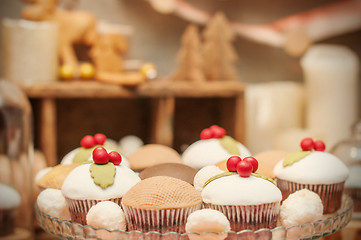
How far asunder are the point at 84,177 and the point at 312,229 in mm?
363

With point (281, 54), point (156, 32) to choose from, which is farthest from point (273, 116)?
point (156, 32)

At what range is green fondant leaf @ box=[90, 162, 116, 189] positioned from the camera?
732mm

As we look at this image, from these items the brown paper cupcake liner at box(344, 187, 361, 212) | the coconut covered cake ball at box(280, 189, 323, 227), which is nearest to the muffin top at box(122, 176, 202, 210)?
the coconut covered cake ball at box(280, 189, 323, 227)

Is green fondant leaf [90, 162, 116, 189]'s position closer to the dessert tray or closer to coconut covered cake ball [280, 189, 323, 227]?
the dessert tray

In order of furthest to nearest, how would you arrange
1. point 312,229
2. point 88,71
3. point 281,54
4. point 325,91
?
point 281,54
point 325,91
point 88,71
point 312,229

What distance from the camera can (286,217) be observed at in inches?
28.3

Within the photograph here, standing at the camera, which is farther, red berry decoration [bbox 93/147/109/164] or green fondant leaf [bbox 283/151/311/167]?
green fondant leaf [bbox 283/151/311/167]

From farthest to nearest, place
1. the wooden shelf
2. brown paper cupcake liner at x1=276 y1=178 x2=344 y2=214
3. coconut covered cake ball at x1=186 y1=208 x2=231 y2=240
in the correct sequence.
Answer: the wooden shelf, brown paper cupcake liner at x1=276 y1=178 x2=344 y2=214, coconut covered cake ball at x1=186 y1=208 x2=231 y2=240

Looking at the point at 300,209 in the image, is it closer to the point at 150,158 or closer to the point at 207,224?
the point at 207,224

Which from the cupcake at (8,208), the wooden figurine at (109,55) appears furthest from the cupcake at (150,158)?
the wooden figurine at (109,55)

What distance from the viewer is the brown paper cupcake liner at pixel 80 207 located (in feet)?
2.42

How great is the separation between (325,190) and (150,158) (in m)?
0.36

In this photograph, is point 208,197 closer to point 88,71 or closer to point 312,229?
point 312,229

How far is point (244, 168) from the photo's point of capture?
2.29 feet
